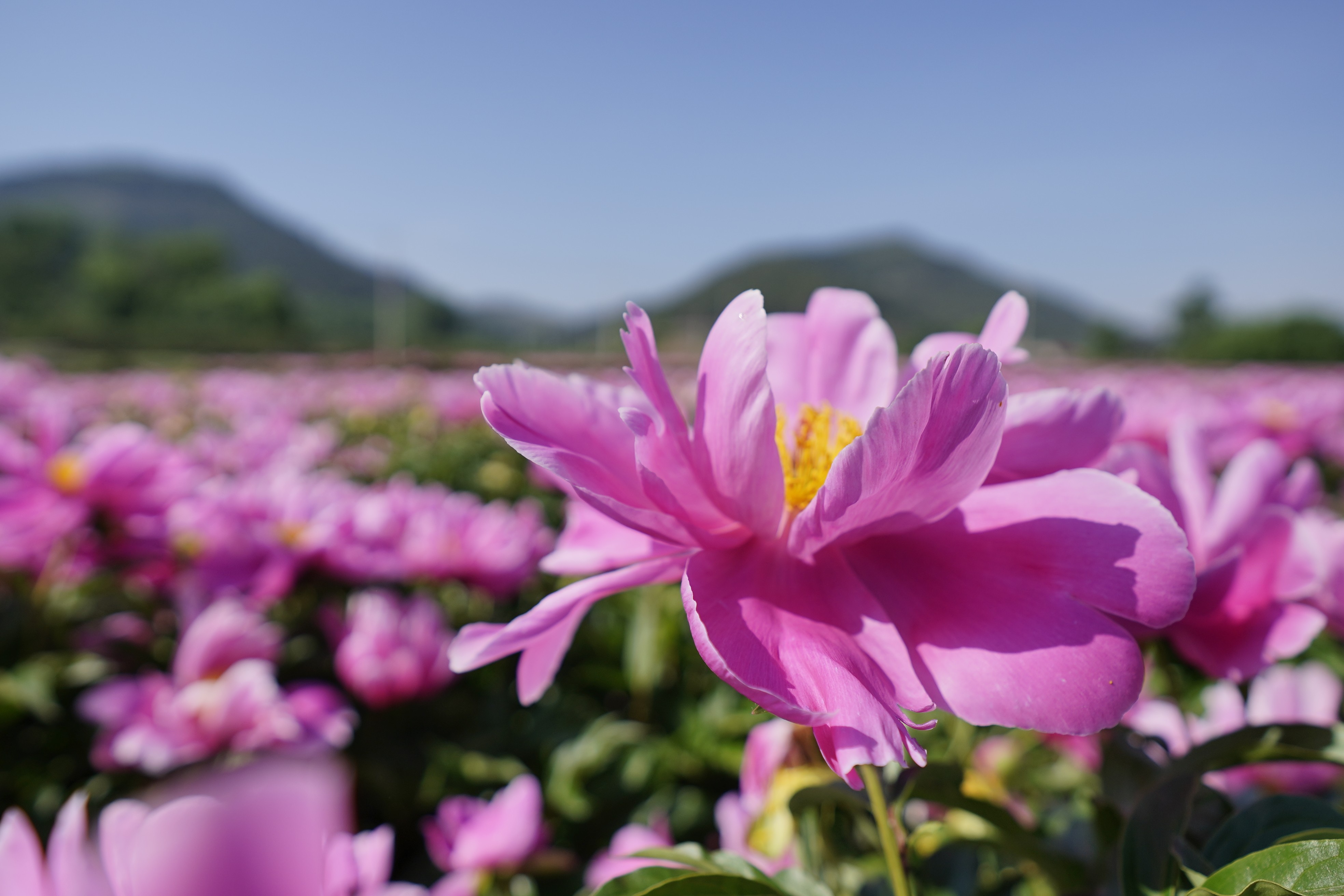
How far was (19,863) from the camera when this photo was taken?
11.8 inches

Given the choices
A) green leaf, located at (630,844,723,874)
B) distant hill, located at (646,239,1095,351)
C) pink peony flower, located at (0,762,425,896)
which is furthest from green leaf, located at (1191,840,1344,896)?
distant hill, located at (646,239,1095,351)

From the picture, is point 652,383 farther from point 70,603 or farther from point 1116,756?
point 70,603

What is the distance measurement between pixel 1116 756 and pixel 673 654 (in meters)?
1.45

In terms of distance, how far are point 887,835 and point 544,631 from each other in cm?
19

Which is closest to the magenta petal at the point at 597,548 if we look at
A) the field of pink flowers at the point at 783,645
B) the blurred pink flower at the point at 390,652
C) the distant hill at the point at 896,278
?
the field of pink flowers at the point at 783,645

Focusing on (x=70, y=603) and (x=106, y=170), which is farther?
(x=106, y=170)

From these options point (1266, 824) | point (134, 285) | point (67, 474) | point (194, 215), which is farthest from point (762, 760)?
point (194, 215)

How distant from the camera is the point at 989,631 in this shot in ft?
1.19

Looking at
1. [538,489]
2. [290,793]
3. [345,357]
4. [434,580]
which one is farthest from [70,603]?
[345,357]

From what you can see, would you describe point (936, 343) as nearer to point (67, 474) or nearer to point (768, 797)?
Result: point (768, 797)

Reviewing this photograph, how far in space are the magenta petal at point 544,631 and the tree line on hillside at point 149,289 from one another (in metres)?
32.0

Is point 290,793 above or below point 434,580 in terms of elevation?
above

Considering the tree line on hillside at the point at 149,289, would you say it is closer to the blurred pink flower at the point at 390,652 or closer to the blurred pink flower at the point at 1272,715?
the blurred pink flower at the point at 390,652

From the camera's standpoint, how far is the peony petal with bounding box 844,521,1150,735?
0.33 meters
